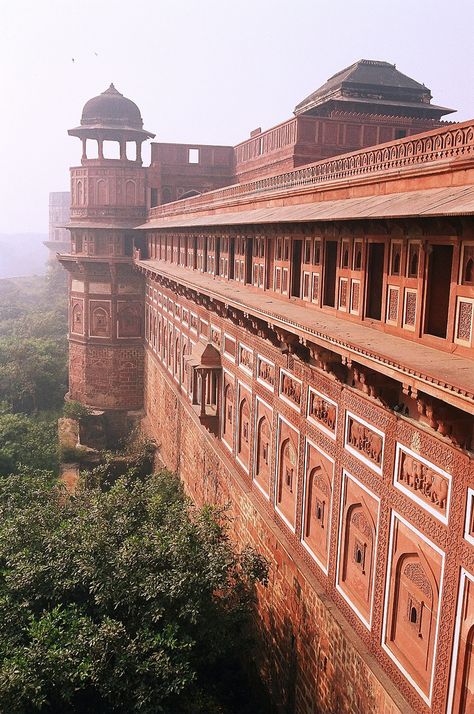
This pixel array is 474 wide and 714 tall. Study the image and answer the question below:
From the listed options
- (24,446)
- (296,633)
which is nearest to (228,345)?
(296,633)

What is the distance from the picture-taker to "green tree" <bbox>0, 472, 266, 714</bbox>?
913 centimetres

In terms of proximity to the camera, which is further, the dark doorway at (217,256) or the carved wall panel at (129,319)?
the carved wall panel at (129,319)

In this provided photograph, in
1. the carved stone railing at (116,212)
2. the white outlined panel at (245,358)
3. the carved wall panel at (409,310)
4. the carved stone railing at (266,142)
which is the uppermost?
the carved stone railing at (266,142)

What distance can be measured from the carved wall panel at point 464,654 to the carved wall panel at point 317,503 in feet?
10.4

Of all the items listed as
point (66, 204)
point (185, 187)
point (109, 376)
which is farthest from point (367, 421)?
point (66, 204)

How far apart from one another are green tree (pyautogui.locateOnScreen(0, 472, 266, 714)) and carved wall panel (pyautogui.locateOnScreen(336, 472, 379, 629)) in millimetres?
2115

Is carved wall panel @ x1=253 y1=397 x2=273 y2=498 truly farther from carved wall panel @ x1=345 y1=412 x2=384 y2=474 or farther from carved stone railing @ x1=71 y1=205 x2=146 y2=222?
carved stone railing @ x1=71 y1=205 x2=146 y2=222

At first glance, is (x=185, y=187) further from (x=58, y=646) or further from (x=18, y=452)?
(x=58, y=646)

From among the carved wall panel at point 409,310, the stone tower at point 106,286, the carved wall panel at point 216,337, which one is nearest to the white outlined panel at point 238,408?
the carved wall panel at point 216,337

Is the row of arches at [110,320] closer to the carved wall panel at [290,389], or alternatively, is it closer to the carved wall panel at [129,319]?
the carved wall panel at [129,319]

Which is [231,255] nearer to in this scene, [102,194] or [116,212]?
[116,212]

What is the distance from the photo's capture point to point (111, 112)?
3381cm

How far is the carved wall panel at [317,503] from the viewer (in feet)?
31.5

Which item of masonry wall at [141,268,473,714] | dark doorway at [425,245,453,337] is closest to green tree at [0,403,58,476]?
masonry wall at [141,268,473,714]
